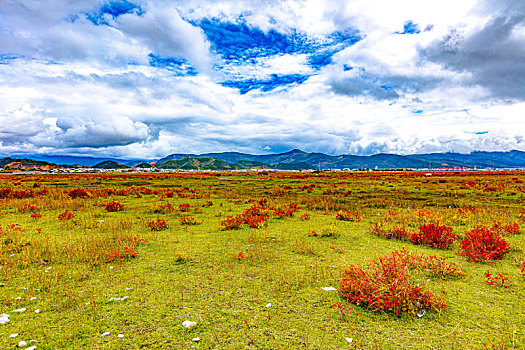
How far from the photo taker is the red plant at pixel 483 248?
10461 millimetres

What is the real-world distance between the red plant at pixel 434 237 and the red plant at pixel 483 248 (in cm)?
86

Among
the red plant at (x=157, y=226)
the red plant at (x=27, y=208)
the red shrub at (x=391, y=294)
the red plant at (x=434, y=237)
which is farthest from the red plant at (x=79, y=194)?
the red plant at (x=434, y=237)

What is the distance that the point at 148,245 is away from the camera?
13031mm

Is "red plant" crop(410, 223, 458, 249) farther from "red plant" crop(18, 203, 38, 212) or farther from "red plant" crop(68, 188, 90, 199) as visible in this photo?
"red plant" crop(68, 188, 90, 199)

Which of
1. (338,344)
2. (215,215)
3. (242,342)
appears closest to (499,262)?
(338,344)

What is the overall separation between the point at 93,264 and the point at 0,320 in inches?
158

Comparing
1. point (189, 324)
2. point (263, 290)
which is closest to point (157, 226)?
point (263, 290)

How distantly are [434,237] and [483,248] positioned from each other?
2.21 meters

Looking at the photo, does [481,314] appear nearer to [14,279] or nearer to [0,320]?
[0,320]

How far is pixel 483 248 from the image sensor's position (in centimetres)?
1095

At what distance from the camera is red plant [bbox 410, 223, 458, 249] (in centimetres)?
1271

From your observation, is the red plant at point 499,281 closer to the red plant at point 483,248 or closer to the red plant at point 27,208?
the red plant at point 483,248

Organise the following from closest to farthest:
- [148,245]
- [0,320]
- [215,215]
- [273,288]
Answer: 1. [0,320]
2. [273,288]
3. [148,245]
4. [215,215]

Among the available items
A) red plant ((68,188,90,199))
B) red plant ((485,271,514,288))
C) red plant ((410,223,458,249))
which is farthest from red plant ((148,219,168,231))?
red plant ((68,188,90,199))
